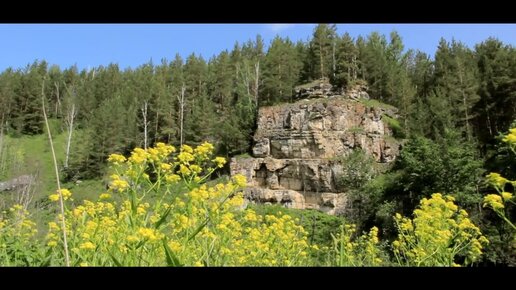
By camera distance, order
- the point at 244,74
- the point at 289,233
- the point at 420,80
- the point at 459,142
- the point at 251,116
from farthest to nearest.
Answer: the point at 244,74
the point at 420,80
the point at 251,116
the point at 459,142
the point at 289,233

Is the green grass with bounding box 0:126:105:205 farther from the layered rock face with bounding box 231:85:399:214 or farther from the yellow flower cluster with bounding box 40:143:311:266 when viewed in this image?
the yellow flower cluster with bounding box 40:143:311:266

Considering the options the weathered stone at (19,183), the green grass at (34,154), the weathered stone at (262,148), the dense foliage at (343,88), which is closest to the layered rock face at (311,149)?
the weathered stone at (262,148)

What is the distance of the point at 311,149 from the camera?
33750 mm

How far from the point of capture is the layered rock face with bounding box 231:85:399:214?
105 ft

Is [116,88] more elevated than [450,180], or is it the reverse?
[116,88]

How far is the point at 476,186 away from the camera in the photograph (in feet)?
79.9

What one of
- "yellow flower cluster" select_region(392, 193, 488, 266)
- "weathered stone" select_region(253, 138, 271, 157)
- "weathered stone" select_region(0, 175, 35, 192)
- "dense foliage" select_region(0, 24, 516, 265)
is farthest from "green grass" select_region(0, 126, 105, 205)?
"yellow flower cluster" select_region(392, 193, 488, 266)

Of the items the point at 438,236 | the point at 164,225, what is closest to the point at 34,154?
the point at 164,225

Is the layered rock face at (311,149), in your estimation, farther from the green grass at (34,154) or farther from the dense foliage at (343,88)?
the green grass at (34,154)

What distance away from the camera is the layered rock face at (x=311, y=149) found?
32.0 metres
